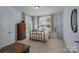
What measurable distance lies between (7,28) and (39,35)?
71 centimetres

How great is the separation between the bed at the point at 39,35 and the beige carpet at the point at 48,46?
0.09 metres

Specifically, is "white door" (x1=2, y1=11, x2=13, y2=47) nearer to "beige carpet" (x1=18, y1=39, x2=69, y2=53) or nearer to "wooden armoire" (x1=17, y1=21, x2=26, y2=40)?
"wooden armoire" (x1=17, y1=21, x2=26, y2=40)

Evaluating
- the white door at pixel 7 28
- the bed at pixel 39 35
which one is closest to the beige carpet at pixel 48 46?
the bed at pixel 39 35

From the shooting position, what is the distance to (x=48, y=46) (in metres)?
1.66

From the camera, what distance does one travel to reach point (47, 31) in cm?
167

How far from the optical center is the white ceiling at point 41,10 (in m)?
1.52

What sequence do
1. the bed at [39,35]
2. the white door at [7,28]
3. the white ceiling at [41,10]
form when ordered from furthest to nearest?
the bed at [39,35] < the white ceiling at [41,10] < the white door at [7,28]

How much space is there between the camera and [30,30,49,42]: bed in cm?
168

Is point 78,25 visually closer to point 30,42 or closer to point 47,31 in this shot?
point 47,31

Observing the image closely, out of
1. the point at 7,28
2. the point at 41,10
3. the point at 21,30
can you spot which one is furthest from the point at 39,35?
the point at 7,28

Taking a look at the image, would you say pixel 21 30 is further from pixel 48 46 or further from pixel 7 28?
pixel 48 46

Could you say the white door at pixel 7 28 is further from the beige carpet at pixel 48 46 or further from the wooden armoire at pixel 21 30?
the beige carpet at pixel 48 46

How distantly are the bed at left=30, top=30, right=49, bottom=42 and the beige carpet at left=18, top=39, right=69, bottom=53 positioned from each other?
94 mm
